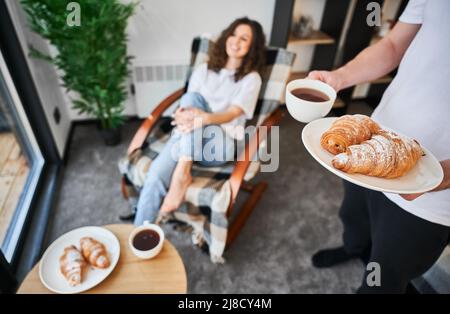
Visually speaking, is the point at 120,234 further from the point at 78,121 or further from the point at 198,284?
the point at 78,121

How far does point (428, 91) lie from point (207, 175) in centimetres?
111

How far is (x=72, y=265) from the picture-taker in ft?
3.66

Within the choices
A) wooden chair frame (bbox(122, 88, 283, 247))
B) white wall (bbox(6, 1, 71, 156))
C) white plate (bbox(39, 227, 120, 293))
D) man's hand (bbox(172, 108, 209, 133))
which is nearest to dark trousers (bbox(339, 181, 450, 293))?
wooden chair frame (bbox(122, 88, 283, 247))

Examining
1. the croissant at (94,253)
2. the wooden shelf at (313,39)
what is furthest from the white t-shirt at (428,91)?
the wooden shelf at (313,39)

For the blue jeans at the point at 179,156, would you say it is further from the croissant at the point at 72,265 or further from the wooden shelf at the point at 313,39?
the wooden shelf at the point at 313,39

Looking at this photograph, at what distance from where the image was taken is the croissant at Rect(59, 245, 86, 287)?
43.1 inches

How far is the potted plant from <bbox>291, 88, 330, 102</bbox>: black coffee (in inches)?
58.0

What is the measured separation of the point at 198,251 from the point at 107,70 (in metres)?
1.23

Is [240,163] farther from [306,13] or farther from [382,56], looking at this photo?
[306,13]

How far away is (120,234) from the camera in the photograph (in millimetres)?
1306

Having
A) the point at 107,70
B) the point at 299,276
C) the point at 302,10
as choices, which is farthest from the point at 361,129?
the point at 302,10

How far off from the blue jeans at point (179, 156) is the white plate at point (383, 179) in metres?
1.01

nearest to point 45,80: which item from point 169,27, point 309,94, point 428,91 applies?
point 169,27

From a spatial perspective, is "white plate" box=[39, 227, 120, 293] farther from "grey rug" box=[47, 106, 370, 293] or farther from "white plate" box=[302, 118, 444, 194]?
"white plate" box=[302, 118, 444, 194]
